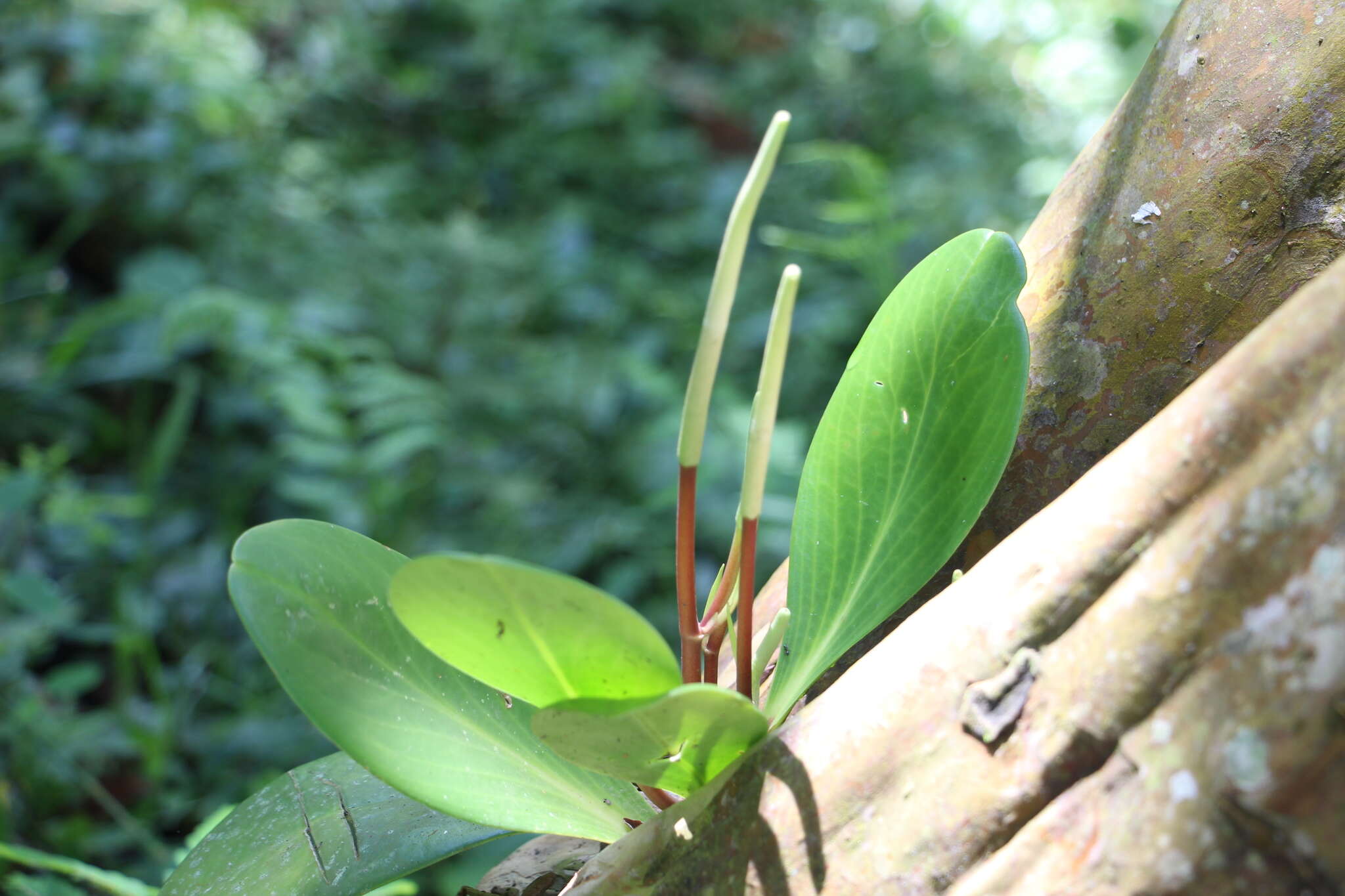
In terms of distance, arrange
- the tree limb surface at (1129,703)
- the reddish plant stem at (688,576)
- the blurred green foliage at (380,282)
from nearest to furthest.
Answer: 1. the tree limb surface at (1129,703)
2. the reddish plant stem at (688,576)
3. the blurred green foliage at (380,282)

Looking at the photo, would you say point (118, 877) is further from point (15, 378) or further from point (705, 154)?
point (705, 154)

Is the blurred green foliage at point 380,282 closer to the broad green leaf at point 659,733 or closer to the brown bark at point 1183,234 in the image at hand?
the broad green leaf at point 659,733

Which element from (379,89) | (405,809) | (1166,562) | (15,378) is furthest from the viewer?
(379,89)

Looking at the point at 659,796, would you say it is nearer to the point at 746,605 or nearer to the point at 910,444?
the point at 746,605

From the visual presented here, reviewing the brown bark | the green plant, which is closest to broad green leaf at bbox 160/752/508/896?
the green plant

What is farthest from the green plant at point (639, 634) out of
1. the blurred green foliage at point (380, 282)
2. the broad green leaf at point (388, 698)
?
the blurred green foliage at point (380, 282)

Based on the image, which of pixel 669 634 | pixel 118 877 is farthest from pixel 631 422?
pixel 118 877

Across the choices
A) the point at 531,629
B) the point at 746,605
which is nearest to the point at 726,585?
the point at 746,605
